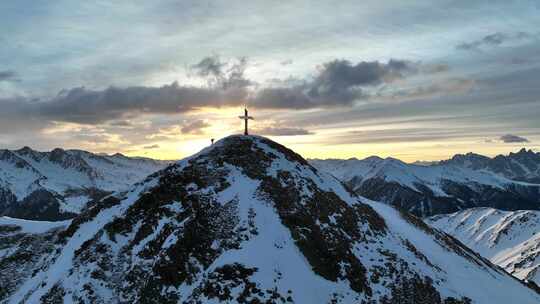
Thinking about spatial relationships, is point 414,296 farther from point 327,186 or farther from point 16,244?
point 16,244

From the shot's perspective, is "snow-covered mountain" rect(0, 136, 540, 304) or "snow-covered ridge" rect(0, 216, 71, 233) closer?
"snow-covered mountain" rect(0, 136, 540, 304)

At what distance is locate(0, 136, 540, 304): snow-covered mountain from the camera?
37.1m

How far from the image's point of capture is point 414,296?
133ft

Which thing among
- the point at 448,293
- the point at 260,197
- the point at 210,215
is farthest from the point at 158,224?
the point at 448,293

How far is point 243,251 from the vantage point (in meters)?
39.3

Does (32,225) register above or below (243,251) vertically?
below

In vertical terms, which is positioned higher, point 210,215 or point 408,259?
point 210,215

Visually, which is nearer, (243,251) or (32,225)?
(243,251)

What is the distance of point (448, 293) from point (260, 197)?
822 inches

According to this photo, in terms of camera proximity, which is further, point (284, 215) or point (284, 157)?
point (284, 157)

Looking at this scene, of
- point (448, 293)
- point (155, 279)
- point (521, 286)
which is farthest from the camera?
point (521, 286)

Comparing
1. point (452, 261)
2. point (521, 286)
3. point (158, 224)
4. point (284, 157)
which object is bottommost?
point (521, 286)

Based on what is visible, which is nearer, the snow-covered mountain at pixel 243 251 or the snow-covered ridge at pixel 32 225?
the snow-covered mountain at pixel 243 251

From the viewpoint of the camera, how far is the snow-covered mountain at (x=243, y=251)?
122 feet
